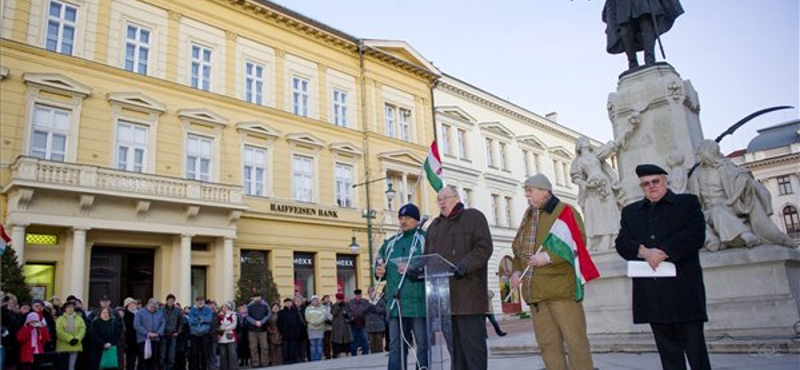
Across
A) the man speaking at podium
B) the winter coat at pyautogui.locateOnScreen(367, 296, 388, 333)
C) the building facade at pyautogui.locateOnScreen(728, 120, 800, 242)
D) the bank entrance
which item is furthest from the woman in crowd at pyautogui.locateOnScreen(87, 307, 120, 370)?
the building facade at pyautogui.locateOnScreen(728, 120, 800, 242)

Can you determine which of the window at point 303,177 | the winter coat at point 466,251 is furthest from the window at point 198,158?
the winter coat at point 466,251

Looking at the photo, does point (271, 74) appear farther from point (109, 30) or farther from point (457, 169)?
point (457, 169)

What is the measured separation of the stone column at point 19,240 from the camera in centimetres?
1688

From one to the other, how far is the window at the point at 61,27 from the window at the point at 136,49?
1.86 m

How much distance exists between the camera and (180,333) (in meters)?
14.1

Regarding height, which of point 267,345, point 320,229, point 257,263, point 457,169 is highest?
point 457,169

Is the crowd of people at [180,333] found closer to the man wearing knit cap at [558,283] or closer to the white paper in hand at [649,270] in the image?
the man wearing knit cap at [558,283]

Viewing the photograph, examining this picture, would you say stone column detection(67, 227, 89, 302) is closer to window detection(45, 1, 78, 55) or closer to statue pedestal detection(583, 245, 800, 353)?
window detection(45, 1, 78, 55)

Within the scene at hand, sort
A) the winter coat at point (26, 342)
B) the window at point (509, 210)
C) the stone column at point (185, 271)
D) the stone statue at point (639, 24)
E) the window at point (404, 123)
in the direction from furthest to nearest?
the window at point (509, 210) → the window at point (404, 123) → the stone column at point (185, 271) → the winter coat at point (26, 342) → the stone statue at point (639, 24)

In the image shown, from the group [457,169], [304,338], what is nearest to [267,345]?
[304,338]

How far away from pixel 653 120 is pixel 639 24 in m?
1.79

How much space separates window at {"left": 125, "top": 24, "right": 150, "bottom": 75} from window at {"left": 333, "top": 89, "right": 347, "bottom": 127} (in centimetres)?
928

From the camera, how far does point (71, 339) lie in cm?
1182

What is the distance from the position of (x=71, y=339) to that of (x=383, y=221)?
18104 mm
